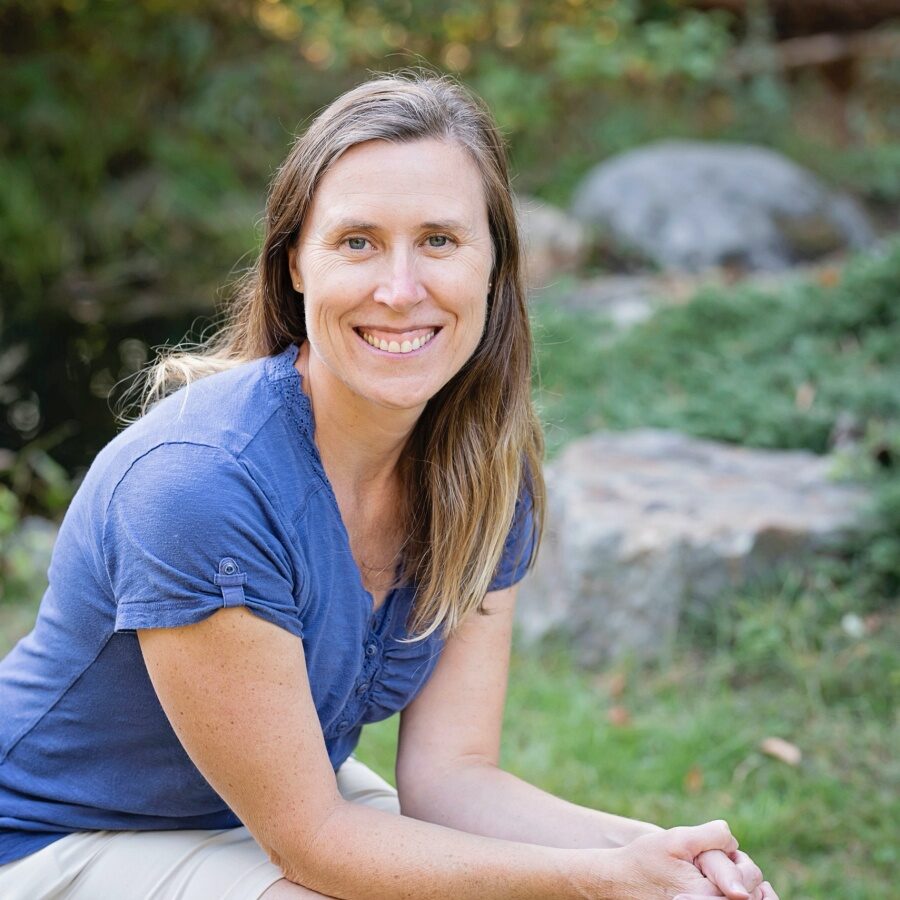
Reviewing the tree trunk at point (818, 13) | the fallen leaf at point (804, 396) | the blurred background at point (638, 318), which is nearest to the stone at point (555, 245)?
the blurred background at point (638, 318)

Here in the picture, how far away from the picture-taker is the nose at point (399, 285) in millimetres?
1638

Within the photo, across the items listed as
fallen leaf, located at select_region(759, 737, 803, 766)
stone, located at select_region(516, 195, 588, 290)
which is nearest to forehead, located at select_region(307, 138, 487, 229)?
fallen leaf, located at select_region(759, 737, 803, 766)

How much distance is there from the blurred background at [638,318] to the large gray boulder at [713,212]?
0.07ft

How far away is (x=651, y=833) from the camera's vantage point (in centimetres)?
173

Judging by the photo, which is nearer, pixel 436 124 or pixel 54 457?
pixel 436 124

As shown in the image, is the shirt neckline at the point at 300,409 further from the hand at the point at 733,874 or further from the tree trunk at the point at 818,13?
the tree trunk at the point at 818,13

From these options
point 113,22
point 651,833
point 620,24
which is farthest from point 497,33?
point 651,833

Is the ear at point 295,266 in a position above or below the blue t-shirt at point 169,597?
above

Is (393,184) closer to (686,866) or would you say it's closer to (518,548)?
(518,548)

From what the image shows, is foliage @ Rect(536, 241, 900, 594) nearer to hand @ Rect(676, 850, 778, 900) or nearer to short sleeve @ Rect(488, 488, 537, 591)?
short sleeve @ Rect(488, 488, 537, 591)

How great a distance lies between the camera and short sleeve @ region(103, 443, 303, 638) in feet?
4.77

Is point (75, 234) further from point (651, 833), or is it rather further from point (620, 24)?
point (651, 833)

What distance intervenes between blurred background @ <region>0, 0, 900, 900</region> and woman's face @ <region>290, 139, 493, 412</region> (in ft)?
1.55

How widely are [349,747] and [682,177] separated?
6537mm
